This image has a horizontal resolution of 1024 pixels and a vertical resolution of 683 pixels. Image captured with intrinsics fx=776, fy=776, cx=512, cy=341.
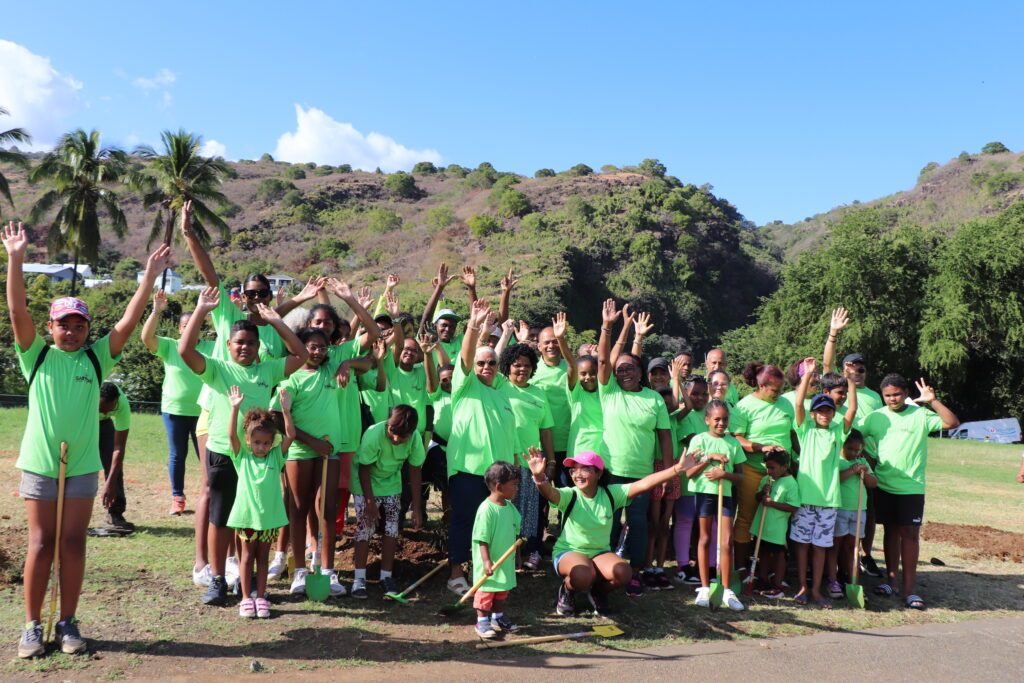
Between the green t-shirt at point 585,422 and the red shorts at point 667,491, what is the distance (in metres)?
0.60

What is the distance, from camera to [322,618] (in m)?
5.33

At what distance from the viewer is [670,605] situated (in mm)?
6090

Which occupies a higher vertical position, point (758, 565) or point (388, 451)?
point (388, 451)

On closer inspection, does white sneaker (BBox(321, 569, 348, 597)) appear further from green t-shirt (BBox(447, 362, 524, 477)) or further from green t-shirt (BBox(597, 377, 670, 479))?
green t-shirt (BBox(597, 377, 670, 479))

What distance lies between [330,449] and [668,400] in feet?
10.5

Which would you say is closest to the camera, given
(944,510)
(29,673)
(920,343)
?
Answer: (29,673)

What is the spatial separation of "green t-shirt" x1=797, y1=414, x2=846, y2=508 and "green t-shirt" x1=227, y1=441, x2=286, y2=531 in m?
4.18

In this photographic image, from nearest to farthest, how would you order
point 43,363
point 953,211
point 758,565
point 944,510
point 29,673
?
point 29,673 < point 43,363 < point 758,565 < point 944,510 < point 953,211

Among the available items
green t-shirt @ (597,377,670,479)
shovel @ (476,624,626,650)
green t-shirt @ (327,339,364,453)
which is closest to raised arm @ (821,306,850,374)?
green t-shirt @ (597,377,670,479)

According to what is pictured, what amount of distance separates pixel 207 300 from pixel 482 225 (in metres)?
79.5

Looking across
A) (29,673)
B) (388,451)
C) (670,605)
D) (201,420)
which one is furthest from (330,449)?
(670,605)

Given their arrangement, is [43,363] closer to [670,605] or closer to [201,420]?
[201,420]

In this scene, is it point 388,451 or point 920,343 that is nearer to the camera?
point 388,451

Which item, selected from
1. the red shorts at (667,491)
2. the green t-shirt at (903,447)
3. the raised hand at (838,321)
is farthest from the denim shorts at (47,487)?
the green t-shirt at (903,447)
